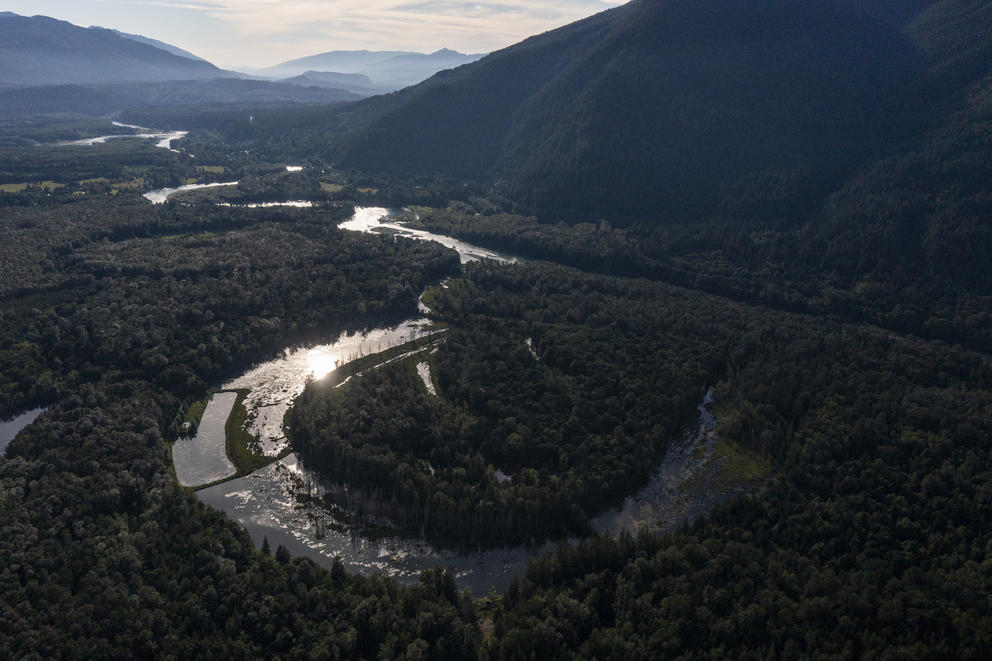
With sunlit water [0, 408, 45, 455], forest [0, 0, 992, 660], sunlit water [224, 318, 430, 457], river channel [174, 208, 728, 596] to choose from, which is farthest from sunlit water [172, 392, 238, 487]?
sunlit water [0, 408, 45, 455]

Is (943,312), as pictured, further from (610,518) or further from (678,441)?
(610,518)

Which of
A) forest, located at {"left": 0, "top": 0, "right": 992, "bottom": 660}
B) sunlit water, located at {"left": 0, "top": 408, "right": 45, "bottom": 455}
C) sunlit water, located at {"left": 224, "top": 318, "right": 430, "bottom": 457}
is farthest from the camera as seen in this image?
sunlit water, located at {"left": 224, "top": 318, "right": 430, "bottom": 457}

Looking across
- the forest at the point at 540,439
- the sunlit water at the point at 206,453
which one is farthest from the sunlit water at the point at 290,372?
the sunlit water at the point at 206,453

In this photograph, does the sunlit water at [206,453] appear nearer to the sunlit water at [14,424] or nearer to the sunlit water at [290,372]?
the sunlit water at [290,372]

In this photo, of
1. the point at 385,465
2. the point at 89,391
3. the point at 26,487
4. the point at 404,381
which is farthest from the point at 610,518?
the point at 89,391

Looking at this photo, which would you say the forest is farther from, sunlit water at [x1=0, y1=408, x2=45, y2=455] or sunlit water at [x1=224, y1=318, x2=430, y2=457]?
sunlit water at [x1=224, y1=318, x2=430, y2=457]
